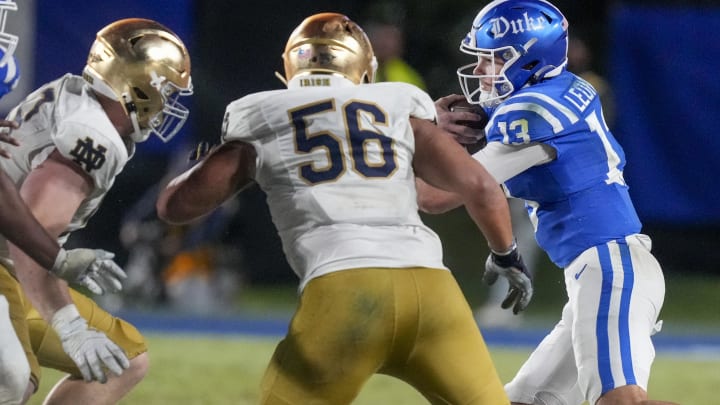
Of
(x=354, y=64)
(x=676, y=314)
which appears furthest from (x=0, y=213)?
(x=676, y=314)

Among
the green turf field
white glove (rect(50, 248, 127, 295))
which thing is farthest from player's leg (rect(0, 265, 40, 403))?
the green turf field

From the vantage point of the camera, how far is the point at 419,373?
315 centimetres

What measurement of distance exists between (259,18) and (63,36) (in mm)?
1497

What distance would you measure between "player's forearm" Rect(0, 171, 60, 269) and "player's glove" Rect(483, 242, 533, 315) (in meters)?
1.19

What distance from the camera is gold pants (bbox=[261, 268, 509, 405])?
3072mm

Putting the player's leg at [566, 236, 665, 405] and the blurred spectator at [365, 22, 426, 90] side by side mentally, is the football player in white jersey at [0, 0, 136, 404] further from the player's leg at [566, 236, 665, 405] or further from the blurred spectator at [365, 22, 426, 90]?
the blurred spectator at [365, 22, 426, 90]

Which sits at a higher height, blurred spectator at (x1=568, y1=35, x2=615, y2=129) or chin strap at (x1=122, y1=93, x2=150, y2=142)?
chin strap at (x1=122, y1=93, x2=150, y2=142)

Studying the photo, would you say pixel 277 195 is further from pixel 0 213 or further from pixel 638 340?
pixel 638 340

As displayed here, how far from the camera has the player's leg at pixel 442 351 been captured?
3111mm

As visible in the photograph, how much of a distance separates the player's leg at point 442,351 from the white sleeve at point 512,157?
64cm

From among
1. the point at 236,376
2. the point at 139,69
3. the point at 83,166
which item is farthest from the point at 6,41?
the point at 236,376

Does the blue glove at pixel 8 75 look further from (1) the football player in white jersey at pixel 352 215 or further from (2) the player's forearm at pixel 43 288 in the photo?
(1) the football player in white jersey at pixel 352 215

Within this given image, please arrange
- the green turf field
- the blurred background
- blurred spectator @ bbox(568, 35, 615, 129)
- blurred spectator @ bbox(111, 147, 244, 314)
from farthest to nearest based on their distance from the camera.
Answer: blurred spectator @ bbox(111, 147, 244, 314)
the blurred background
blurred spectator @ bbox(568, 35, 615, 129)
the green turf field

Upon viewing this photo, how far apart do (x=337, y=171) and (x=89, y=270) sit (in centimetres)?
69
